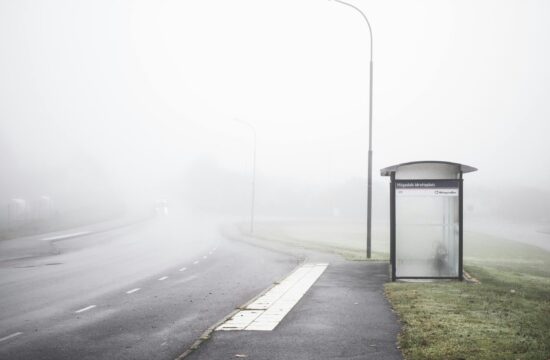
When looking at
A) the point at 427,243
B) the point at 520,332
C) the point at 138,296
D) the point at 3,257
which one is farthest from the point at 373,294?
the point at 3,257

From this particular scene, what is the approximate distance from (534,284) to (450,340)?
8.42m

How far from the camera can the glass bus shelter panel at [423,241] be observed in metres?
13.9

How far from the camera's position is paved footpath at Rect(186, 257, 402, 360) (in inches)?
268

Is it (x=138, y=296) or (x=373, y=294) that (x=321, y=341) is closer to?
(x=373, y=294)

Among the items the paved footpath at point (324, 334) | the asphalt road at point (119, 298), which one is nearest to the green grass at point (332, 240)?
the asphalt road at point (119, 298)

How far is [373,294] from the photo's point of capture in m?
12.1

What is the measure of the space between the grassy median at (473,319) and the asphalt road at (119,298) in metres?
3.72

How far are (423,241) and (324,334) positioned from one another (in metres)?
6.96

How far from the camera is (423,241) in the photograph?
14.0 metres

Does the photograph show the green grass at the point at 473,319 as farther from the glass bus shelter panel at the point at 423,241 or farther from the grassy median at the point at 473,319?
the glass bus shelter panel at the point at 423,241

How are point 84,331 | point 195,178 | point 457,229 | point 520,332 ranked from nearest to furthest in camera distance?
point 520,332 → point 84,331 → point 457,229 → point 195,178

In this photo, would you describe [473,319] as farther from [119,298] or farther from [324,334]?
[119,298]

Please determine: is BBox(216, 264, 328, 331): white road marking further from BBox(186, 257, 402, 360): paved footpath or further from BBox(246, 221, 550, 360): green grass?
BBox(246, 221, 550, 360): green grass

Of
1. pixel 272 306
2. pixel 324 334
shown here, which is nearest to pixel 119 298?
pixel 272 306
